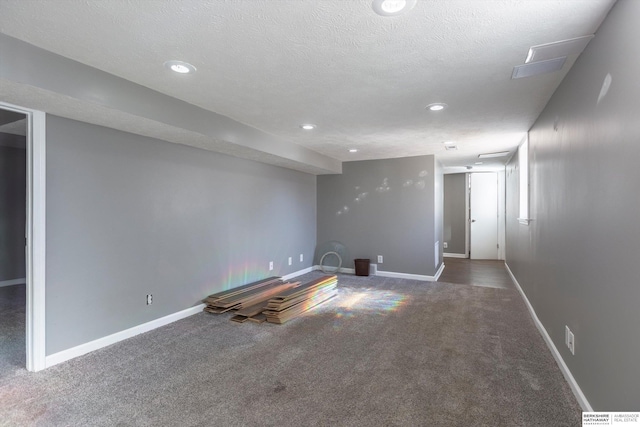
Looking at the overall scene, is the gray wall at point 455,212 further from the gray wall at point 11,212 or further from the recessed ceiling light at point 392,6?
the gray wall at point 11,212

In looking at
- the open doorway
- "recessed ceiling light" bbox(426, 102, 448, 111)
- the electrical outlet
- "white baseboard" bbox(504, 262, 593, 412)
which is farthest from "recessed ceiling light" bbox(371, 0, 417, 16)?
the open doorway

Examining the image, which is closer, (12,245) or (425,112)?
(425,112)

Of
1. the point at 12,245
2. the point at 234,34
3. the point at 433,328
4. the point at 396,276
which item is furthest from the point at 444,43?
the point at 12,245

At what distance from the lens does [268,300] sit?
408 cm

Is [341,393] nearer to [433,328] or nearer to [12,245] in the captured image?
[433,328]

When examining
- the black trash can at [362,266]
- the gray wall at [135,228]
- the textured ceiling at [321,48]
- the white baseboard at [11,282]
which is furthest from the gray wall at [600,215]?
the white baseboard at [11,282]

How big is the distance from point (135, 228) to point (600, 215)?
12.0ft

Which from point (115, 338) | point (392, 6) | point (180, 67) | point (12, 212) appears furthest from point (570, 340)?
point (12, 212)

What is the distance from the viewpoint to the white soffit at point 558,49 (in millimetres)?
1894

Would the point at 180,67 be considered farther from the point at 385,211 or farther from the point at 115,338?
the point at 385,211

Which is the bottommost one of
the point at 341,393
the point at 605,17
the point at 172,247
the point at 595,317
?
the point at 341,393

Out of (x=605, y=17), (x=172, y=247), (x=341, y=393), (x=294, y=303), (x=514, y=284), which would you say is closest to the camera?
(x=605, y=17)

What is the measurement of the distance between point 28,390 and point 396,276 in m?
5.02

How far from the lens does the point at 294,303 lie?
385cm
